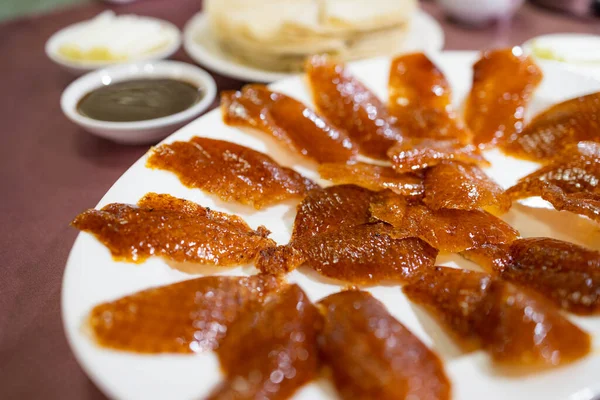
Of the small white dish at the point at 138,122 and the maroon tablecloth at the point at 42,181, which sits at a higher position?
the small white dish at the point at 138,122

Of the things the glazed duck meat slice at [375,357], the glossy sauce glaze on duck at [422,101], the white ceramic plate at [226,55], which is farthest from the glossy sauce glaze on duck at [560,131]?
the glazed duck meat slice at [375,357]

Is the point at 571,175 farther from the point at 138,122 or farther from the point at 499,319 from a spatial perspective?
the point at 138,122

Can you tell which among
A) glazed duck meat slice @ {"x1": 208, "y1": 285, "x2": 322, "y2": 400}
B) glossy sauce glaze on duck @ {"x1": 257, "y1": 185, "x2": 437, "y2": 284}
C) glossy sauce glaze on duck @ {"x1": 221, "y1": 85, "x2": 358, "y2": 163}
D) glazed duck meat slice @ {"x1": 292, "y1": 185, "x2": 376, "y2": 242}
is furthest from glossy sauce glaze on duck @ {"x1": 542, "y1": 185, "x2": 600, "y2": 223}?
glazed duck meat slice @ {"x1": 208, "y1": 285, "x2": 322, "y2": 400}

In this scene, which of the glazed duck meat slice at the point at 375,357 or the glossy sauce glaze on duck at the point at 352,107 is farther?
the glossy sauce glaze on duck at the point at 352,107

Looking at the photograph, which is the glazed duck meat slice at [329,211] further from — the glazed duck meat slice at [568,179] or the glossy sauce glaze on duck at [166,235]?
the glazed duck meat slice at [568,179]

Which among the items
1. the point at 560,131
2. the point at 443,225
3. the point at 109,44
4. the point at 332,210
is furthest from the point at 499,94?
the point at 109,44

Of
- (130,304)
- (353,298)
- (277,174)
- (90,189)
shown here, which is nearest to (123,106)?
(90,189)

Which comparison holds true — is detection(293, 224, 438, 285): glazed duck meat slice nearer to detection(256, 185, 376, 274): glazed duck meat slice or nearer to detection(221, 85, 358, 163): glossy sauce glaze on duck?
detection(256, 185, 376, 274): glazed duck meat slice
